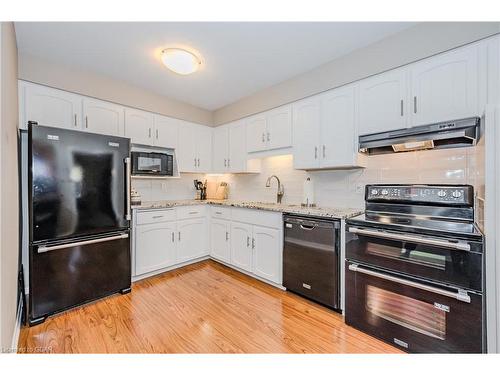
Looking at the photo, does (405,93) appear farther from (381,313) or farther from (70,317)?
(70,317)

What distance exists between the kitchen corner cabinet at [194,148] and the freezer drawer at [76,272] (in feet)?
4.65

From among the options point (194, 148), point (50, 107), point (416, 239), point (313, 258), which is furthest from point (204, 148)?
point (416, 239)

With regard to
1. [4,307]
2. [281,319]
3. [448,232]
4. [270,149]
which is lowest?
[281,319]

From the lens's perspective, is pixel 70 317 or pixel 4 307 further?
pixel 70 317

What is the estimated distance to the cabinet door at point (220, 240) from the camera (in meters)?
3.05

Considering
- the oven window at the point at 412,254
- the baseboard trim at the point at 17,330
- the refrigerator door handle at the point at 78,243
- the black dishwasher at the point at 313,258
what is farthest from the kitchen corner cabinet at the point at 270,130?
the baseboard trim at the point at 17,330

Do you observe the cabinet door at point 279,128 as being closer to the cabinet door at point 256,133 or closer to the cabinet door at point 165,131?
the cabinet door at point 256,133

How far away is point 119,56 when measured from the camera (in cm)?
223

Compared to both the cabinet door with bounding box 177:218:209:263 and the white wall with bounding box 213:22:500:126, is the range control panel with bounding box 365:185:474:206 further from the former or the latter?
the cabinet door with bounding box 177:218:209:263

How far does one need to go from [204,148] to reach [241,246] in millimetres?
1716

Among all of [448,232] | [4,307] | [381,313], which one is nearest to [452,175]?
[448,232]

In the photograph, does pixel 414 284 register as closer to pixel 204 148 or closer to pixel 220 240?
pixel 220 240
